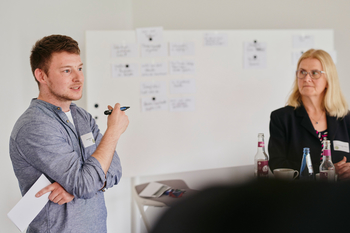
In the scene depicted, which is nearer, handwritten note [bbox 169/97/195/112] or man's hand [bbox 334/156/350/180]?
man's hand [bbox 334/156/350/180]

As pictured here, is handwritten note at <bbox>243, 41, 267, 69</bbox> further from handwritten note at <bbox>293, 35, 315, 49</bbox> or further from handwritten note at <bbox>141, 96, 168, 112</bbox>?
handwritten note at <bbox>141, 96, 168, 112</bbox>

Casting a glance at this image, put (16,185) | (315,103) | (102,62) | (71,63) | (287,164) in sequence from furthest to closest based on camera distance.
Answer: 1. (102,62)
2. (16,185)
3. (315,103)
4. (287,164)
5. (71,63)

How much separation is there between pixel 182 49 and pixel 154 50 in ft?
0.84

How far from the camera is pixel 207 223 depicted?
0.30 meters

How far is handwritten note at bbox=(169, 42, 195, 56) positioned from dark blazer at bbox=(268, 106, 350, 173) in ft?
3.52

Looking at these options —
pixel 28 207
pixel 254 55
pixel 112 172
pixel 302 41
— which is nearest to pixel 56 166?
pixel 28 207

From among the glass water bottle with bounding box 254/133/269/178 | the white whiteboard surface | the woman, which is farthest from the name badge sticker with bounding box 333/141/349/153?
the white whiteboard surface

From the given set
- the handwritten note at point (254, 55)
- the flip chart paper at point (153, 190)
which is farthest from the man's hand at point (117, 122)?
the handwritten note at point (254, 55)

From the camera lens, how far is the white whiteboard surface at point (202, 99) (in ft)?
8.30

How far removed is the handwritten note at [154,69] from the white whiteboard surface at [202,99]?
0.10 feet

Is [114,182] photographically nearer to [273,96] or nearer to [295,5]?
[273,96]

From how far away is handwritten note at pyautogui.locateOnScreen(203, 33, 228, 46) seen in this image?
2.69m

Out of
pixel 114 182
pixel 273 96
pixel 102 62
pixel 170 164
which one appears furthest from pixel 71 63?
pixel 273 96

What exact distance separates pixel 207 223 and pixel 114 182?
1.15 meters
